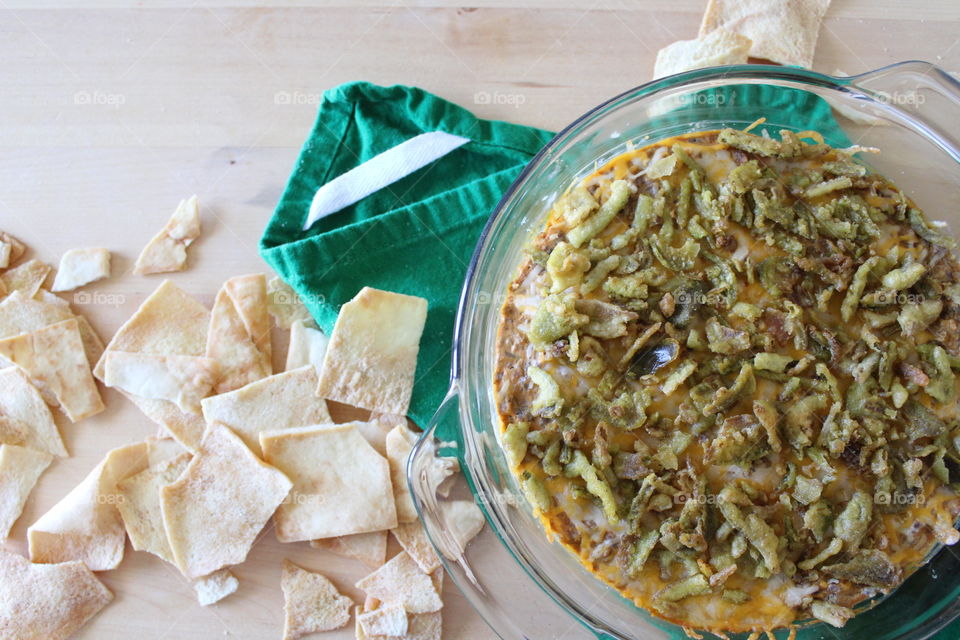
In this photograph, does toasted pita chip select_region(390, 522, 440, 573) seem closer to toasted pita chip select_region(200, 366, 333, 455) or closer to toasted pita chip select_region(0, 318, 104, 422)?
toasted pita chip select_region(200, 366, 333, 455)

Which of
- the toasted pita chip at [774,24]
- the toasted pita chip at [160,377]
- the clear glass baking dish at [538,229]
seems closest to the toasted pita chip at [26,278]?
the toasted pita chip at [160,377]

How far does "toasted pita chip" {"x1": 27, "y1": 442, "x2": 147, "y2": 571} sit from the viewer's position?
195 centimetres

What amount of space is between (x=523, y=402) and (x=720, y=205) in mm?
563

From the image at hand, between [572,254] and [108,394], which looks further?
[108,394]

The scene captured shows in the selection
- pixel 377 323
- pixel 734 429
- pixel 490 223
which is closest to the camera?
pixel 734 429

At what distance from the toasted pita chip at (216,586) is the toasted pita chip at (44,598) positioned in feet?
0.86

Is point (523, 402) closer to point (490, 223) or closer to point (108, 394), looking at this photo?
point (490, 223)

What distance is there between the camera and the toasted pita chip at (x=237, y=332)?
198 cm

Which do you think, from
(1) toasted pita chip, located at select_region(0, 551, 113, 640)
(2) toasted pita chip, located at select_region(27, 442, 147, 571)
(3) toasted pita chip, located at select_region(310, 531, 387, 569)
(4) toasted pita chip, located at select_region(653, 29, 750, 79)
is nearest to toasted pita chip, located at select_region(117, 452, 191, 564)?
(2) toasted pita chip, located at select_region(27, 442, 147, 571)

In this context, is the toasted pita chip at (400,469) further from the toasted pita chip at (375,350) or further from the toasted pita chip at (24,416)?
the toasted pita chip at (24,416)

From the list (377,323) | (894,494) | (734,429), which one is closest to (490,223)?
(377,323)

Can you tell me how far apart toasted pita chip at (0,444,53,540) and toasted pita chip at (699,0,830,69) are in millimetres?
2020

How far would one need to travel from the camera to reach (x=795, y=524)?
1.54 meters

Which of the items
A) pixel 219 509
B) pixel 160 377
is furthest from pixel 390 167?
pixel 219 509
